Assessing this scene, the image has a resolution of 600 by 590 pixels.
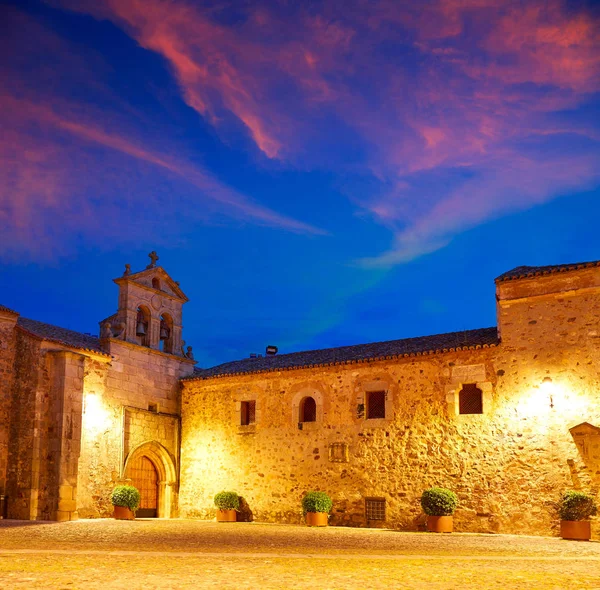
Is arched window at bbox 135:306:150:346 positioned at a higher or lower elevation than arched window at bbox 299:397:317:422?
higher

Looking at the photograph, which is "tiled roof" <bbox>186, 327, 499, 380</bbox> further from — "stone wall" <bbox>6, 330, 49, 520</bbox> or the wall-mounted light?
"stone wall" <bbox>6, 330, 49, 520</bbox>

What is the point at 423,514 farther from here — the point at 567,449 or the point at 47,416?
the point at 47,416

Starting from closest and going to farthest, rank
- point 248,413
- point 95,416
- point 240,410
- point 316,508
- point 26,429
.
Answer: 1. point 316,508
2. point 26,429
3. point 95,416
4. point 240,410
5. point 248,413

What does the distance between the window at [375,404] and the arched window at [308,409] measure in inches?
81.4

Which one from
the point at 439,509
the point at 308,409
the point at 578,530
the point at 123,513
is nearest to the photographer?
the point at 578,530

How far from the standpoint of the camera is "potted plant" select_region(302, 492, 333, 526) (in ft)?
69.3

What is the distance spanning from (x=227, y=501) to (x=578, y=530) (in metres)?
11.2

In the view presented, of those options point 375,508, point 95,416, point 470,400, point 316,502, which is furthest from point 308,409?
A: point 95,416

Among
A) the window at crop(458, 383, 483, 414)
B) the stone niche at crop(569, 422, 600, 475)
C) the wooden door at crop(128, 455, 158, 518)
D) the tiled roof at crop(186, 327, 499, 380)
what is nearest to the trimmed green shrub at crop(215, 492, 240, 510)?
the wooden door at crop(128, 455, 158, 518)

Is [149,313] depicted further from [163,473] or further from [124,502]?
[124,502]

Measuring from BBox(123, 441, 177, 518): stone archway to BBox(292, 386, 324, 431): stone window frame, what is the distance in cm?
571

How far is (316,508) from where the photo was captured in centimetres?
2109

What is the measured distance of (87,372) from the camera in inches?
923

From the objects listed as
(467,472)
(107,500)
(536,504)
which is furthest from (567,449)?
(107,500)
